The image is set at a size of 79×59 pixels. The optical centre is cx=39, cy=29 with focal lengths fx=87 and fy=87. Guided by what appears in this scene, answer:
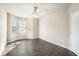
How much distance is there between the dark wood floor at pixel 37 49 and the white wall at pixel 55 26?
0.13 meters

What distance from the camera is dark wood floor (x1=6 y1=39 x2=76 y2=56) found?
→ 74.0 inches

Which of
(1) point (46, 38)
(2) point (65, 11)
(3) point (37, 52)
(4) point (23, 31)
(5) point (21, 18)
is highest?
(2) point (65, 11)

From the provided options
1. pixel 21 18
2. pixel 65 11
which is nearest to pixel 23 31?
pixel 21 18

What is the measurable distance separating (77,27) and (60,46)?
1.94 ft

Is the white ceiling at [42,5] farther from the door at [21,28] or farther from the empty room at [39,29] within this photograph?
the door at [21,28]

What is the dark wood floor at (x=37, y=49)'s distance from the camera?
74.0 inches

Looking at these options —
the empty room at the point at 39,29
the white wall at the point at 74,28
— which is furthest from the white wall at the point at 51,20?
the white wall at the point at 74,28

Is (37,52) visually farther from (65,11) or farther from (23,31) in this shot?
(65,11)

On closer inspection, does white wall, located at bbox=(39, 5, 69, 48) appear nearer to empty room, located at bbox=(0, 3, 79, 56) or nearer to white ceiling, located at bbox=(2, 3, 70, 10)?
empty room, located at bbox=(0, 3, 79, 56)

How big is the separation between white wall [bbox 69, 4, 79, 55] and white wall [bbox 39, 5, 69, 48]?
0.33 feet

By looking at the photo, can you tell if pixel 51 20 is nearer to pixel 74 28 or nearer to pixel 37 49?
pixel 74 28

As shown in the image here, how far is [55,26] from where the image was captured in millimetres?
2141

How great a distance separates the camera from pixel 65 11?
204cm

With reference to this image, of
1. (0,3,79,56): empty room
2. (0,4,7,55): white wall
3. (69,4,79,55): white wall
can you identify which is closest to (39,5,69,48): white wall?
(0,3,79,56): empty room
